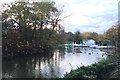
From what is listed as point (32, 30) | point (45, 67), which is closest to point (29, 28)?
point (32, 30)

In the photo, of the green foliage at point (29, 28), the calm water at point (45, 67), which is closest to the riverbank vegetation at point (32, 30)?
the green foliage at point (29, 28)

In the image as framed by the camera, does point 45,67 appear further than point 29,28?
No

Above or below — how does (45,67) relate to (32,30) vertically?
below

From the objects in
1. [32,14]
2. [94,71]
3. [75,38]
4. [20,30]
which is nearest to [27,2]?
[32,14]

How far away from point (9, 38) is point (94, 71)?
14.1 ft

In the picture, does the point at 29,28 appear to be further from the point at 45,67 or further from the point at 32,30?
the point at 45,67

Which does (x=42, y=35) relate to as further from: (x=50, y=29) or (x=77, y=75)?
(x=77, y=75)

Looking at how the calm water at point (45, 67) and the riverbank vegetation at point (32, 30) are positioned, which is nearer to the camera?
the calm water at point (45, 67)

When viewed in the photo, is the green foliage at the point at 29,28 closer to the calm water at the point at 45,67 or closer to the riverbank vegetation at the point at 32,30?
the riverbank vegetation at the point at 32,30

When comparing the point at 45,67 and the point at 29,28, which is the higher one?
the point at 29,28

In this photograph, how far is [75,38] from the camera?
535 cm

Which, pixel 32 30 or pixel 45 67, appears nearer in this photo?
pixel 45 67

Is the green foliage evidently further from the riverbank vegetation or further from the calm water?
the calm water

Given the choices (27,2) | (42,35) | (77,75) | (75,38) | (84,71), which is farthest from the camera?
(42,35)
